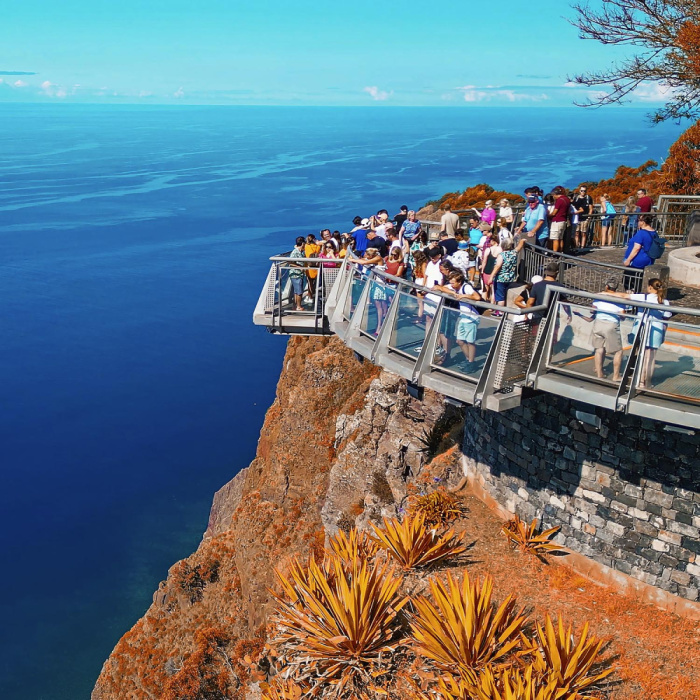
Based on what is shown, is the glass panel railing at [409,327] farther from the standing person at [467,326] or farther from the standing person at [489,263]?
the standing person at [489,263]

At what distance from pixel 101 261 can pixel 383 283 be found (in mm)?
102118

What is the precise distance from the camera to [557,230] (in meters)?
14.1

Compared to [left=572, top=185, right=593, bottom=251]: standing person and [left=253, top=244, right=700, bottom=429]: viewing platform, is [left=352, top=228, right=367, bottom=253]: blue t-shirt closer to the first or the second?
[left=253, top=244, right=700, bottom=429]: viewing platform

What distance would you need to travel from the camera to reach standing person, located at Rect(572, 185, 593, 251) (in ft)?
52.1

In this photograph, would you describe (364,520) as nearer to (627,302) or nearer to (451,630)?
(451,630)

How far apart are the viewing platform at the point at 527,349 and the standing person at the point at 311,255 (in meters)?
2.24

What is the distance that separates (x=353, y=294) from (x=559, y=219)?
17.6ft

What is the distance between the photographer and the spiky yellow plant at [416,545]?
36.9 ft

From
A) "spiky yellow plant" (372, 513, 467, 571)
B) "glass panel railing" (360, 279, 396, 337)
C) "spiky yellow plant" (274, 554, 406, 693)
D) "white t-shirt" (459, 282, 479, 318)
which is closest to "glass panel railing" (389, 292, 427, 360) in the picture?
"glass panel railing" (360, 279, 396, 337)

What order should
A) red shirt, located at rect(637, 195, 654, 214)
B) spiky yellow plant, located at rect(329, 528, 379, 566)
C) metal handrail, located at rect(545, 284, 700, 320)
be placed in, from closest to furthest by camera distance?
metal handrail, located at rect(545, 284, 700, 320)
spiky yellow plant, located at rect(329, 528, 379, 566)
red shirt, located at rect(637, 195, 654, 214)

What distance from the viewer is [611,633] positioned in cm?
965

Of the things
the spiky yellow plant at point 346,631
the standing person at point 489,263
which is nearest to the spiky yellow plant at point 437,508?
the spiky yellow plant at point 346,631

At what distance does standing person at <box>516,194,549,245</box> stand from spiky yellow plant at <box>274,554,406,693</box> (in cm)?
742

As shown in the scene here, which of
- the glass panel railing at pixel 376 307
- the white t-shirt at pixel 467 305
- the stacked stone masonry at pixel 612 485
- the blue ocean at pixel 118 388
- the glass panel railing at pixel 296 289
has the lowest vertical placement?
the blue ocean at pixel 118 388
